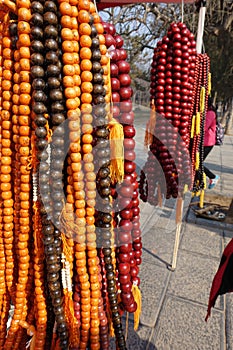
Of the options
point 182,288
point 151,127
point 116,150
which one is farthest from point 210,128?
point 116,150

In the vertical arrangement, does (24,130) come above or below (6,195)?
above

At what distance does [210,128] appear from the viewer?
3.90 metres

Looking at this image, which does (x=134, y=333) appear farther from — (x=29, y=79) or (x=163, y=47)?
(x=163, y=47)

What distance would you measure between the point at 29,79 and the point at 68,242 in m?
0.50

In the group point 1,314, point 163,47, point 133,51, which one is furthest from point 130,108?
point 133,51

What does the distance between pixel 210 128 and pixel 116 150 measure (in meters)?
3.33

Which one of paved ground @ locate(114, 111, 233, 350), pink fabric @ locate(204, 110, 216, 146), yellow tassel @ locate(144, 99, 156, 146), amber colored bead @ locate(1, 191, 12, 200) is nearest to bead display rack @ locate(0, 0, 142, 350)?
amber colored bead @ locate(1, 191, 12, 200)

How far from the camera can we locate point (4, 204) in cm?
97

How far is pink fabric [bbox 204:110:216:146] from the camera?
3.72 metres

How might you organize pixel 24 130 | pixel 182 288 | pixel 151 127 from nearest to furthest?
pixel 24 130 < pixel 151 127 < pixel 182 288

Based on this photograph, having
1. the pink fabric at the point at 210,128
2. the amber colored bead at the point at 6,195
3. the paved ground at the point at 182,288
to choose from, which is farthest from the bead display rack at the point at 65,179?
the pink fabric at the point at 210,128

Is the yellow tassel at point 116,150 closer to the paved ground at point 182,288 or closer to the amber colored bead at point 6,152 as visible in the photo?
the amber colored bead at point 6,152

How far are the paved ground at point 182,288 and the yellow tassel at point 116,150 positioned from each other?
1444 mm

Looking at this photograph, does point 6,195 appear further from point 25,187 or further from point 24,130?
point 24,130
